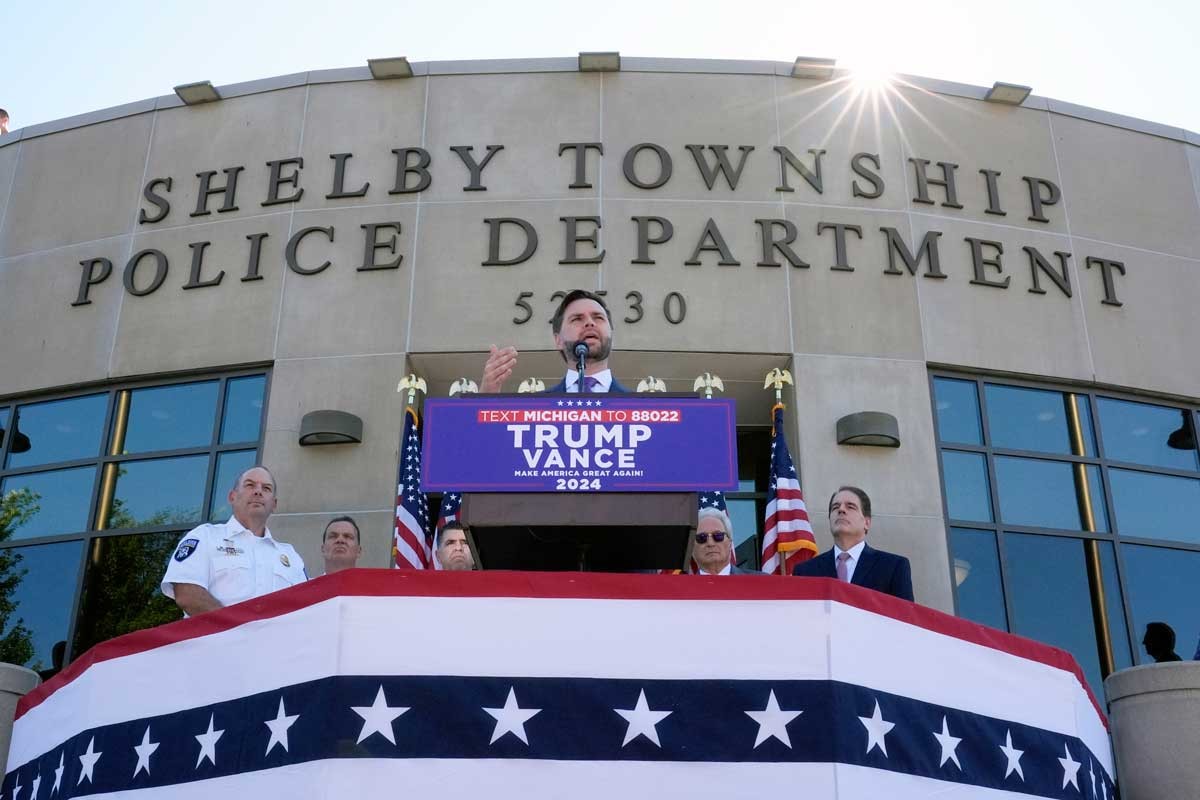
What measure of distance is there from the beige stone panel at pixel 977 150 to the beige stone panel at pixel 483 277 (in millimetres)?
3051

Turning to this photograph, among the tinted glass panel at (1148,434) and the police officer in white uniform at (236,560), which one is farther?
the tinted glass panel at (1148,434)

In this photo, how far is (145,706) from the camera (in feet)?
16.1

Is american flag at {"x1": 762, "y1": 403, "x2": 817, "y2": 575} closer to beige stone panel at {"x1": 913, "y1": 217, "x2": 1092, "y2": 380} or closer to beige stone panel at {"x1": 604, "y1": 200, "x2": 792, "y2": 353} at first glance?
beige stone panel at {"x1": 604, "y1": 200, "x2": 792, "y2": 353}

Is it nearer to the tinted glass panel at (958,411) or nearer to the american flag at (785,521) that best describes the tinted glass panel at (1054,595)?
the tinted glass panel at (958,411)

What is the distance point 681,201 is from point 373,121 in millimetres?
2966

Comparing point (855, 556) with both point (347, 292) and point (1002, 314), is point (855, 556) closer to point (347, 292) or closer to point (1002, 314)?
point (1002, 314)

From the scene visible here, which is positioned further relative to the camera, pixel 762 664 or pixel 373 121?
pixel 373 121

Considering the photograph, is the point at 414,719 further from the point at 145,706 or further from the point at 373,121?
the point at 373,121

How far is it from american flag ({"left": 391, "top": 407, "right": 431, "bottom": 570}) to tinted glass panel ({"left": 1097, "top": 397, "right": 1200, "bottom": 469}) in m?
5.85

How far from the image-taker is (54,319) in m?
11.2

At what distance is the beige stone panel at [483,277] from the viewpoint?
409 inches

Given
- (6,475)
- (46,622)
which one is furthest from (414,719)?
(6,475)

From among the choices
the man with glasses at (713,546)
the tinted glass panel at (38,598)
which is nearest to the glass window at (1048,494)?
the man with glasses at (713,546)

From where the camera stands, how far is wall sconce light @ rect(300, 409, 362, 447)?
990 centimetres
